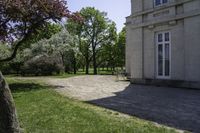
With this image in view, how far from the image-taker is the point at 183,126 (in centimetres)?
785

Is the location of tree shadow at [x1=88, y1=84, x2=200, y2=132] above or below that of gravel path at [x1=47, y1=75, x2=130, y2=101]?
below

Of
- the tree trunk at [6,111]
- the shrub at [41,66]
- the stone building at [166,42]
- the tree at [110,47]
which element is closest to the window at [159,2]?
the stone building at [166,42]

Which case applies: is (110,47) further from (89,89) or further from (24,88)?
(89,89)

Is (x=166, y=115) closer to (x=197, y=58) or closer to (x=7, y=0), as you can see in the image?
(x=197, y=58)

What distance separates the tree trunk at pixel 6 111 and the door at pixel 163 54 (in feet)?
47.7

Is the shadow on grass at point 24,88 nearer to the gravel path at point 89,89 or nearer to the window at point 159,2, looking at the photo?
the gravel path at point 89,89

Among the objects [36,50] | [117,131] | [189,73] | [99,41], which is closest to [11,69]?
[36,50]

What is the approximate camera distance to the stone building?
16.9 metres

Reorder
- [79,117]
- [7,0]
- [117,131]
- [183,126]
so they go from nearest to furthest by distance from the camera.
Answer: [117,131] < [183,126] < [79,117] < [7,0]

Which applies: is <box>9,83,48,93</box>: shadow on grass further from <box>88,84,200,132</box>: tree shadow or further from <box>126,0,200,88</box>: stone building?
<box>126,0,200,88</box>: stone building

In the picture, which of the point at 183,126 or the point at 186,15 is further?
the point at 186,15

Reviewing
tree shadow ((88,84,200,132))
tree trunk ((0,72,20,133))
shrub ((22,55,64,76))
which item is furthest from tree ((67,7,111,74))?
tree trunk ((0,72,20,133))

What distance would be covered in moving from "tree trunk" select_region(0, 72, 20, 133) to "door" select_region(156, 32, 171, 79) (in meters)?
14.5

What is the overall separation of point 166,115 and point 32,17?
1112 centimetres
